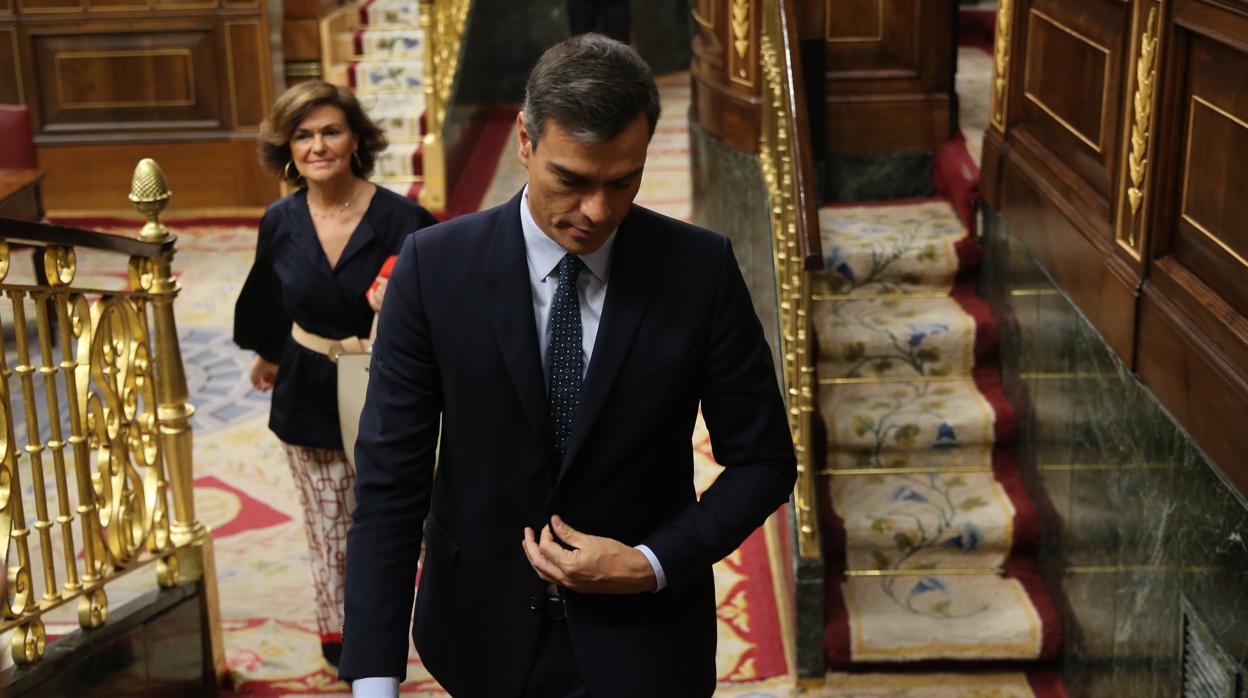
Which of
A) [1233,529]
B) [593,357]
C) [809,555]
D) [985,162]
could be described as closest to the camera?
[593,357]

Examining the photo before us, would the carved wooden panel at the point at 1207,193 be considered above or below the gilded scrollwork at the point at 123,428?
above

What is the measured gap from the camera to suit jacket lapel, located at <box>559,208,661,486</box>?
2297mm

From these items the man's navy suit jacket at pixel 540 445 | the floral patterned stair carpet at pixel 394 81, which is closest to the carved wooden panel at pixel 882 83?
the floral patterned stair carpet at pixel 394 81

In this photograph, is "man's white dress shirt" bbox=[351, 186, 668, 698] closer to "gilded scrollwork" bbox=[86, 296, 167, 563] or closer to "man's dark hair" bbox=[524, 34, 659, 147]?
"man's dark hair" bbox=[524, 34, 659, 147]

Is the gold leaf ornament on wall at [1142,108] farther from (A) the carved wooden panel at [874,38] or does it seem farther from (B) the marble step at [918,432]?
(A) the carved wooden panel at [874,38]

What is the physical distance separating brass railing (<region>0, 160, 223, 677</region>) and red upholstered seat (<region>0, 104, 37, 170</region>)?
136 inches

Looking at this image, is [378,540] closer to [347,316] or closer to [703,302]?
[703,302]

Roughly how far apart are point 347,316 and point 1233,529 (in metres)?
2.25

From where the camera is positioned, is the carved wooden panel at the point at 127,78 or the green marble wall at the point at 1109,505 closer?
the green marble wall at the point at 1109,505

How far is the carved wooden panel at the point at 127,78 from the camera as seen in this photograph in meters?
10.1

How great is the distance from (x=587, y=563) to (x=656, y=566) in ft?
0.35

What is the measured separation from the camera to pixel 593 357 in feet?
7.54

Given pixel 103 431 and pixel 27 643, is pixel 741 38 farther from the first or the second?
pixel 27 643

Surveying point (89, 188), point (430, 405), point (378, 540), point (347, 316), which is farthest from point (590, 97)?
point (89, 188)
